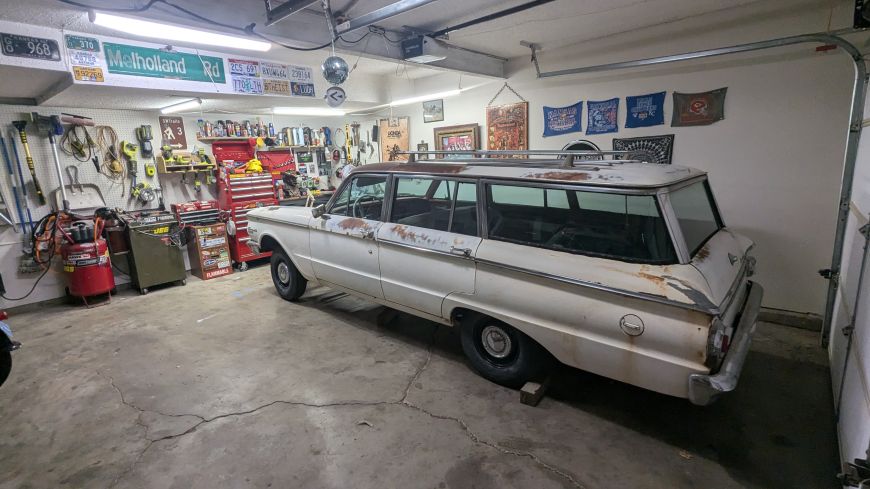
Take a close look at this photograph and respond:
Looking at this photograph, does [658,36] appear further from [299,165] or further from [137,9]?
[299,165]

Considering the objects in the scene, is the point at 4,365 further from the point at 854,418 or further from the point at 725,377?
the point at 854,418

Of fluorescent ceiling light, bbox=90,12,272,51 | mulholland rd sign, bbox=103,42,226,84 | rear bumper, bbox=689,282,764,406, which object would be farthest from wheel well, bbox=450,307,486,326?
mulholland rd sign, bbox=103,42,226,84

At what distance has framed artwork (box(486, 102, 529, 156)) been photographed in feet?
18.4

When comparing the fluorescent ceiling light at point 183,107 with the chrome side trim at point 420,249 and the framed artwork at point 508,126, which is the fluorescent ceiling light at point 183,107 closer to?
the chrome side trim at point 420,249

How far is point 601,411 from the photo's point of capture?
2.78m

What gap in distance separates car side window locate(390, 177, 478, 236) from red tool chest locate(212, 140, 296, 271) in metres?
3.77

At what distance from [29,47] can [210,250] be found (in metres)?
3.17

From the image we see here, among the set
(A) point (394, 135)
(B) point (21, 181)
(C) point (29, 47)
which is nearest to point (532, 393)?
(C) point (29, 47)

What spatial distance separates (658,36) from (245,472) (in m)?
5.33

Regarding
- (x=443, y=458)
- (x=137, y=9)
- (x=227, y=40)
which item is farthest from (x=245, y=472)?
(x=227, y=40)

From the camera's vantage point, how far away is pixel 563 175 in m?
2.62

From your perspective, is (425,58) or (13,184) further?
(13,184)

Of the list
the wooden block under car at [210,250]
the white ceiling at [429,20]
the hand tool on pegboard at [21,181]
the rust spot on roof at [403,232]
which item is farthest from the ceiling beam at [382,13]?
the hand tool on pegboard at [21,181]

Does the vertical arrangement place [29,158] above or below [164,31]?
below
